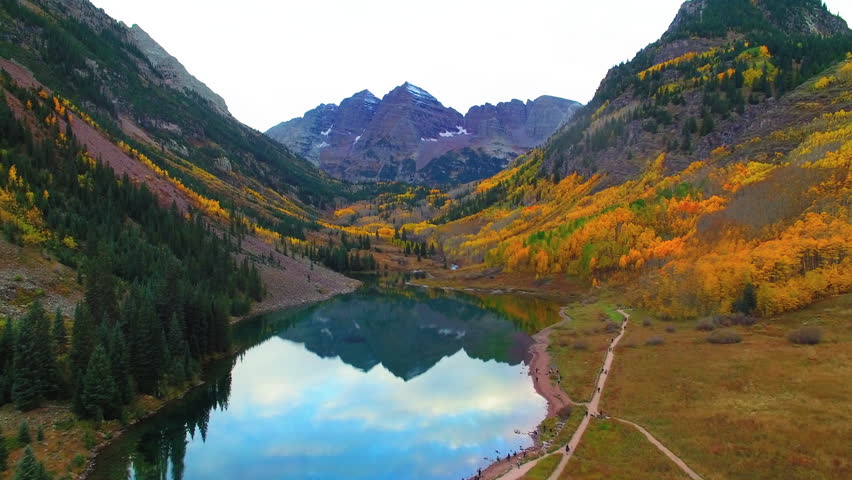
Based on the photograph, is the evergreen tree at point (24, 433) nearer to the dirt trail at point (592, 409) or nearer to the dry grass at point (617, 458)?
the dirt trail at point (592, 409)

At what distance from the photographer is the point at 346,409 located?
59.0 meters

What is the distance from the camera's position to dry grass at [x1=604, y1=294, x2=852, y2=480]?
32.3m

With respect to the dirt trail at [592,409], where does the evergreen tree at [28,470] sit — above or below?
above

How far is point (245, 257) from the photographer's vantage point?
13725cm

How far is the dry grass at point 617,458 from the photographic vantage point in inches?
1336

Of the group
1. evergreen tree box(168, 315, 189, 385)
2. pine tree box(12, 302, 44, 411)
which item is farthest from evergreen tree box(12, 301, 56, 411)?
evergreen tree box(168, 315, 189, 385)

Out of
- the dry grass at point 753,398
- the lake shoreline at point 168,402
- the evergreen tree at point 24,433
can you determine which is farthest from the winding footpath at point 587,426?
the evergreen tree at point 24,433

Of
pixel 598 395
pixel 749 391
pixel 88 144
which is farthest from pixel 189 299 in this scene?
pixel 88 144

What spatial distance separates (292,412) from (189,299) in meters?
24.1

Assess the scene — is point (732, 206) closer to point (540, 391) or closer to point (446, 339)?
point (446, 339)

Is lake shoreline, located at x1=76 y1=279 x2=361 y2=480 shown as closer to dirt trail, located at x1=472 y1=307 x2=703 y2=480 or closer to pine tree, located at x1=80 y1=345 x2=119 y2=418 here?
pine tree, located at x1=80 y1=345 x2=119 y2=418

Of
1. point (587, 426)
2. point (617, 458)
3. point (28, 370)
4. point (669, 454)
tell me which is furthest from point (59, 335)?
point (669, 454)

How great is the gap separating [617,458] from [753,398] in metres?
15.7

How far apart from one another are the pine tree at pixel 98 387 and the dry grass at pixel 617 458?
41947 mm
